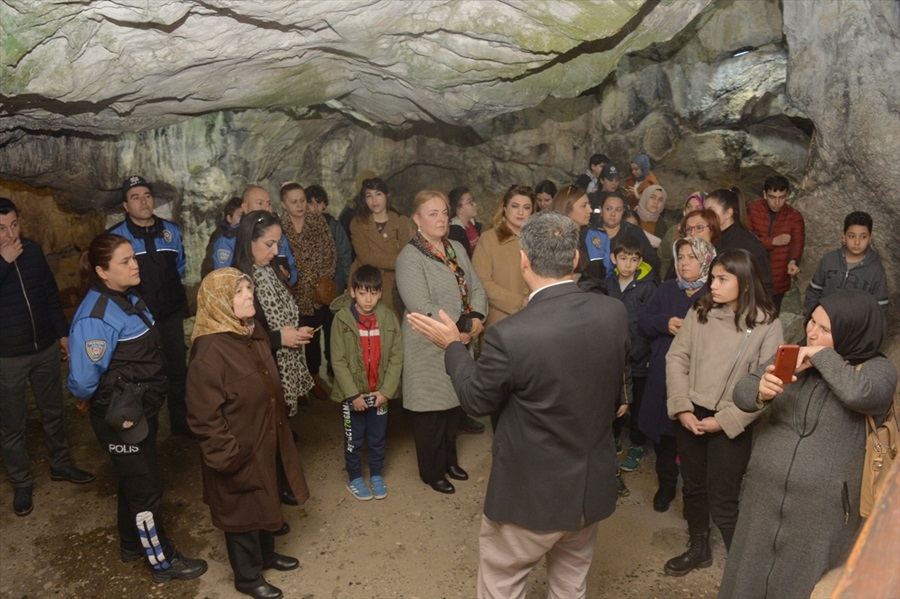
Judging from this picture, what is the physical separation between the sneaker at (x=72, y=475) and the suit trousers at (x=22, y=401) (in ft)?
0.89

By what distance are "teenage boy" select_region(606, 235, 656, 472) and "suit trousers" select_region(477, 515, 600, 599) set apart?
2.00 m

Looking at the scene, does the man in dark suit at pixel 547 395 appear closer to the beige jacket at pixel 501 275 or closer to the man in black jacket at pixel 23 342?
the beige jacket at pixel 501 275

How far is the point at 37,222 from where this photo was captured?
728 cm

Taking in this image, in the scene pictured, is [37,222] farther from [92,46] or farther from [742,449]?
[742,449]

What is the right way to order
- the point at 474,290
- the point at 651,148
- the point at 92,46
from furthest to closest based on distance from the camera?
the point at 651,148
the point at 474,290
the point at 92,46

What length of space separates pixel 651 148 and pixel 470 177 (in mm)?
2867

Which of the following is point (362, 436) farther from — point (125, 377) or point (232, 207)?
point (232, 207)

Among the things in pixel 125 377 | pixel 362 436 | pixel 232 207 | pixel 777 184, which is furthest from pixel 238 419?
pixel 777 184

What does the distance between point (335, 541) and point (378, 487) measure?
62 centimetres

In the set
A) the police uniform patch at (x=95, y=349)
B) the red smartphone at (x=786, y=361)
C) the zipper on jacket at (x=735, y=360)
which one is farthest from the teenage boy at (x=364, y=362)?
the red smartphone at (x=786, y=361)

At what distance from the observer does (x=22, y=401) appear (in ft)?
15.9

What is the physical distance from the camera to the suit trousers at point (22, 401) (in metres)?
4.76

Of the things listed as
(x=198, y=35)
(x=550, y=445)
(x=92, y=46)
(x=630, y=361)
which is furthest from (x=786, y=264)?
(x=92, y=46)

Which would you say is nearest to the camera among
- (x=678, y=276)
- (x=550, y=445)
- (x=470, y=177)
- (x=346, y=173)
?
(x=550, y=445)
